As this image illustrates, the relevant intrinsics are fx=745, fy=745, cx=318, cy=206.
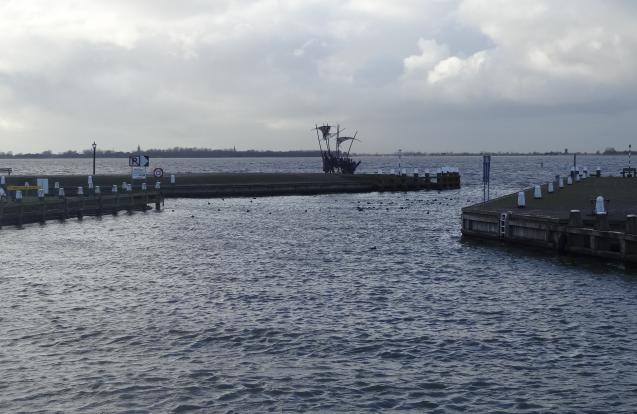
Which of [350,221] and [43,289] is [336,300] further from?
[350,221]

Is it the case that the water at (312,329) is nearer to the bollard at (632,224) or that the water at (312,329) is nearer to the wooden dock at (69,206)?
the bollard at (632,224)

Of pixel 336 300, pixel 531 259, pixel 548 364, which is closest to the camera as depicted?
pixel 548 364

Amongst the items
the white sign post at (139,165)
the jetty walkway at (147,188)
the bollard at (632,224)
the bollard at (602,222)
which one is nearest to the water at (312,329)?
the bollard at (602,222)

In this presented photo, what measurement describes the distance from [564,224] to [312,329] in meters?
19.0

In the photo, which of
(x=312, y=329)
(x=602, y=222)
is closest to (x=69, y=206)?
(x=602, y=222)

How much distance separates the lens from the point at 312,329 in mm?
21797

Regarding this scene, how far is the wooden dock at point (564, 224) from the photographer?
109ft

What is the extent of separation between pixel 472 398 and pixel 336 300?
34.4 ft

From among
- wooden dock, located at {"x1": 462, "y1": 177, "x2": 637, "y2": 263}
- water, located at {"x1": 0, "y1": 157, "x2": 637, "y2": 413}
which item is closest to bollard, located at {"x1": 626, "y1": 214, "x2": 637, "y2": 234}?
wooden dock, located at {"x1": 462, "y1": 177, "x2": 637, "y2": 263}

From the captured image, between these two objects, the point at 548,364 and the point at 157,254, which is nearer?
the point at 548,364

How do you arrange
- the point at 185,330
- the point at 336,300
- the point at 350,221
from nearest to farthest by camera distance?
the point at 185,330 → the point at 336,300 → the point at 350,221

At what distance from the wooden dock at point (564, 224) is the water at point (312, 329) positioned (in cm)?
91

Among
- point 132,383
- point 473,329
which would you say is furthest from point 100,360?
point 473,329

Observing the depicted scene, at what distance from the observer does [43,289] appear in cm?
2775
